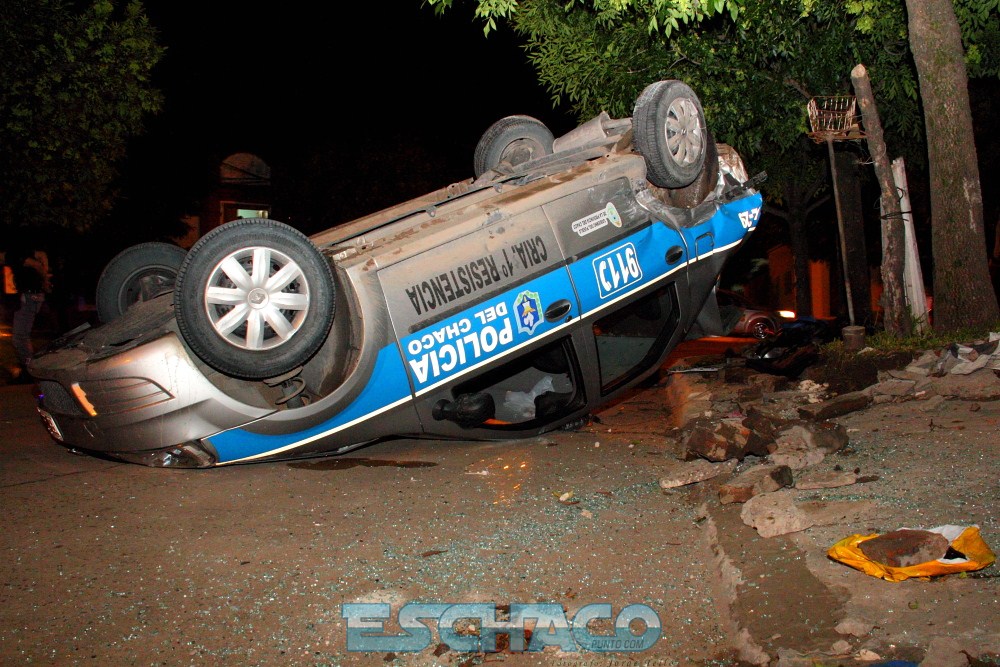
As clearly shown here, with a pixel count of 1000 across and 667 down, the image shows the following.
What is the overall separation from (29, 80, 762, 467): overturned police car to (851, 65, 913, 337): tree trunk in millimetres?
2740

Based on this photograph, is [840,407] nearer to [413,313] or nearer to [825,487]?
[825,487]

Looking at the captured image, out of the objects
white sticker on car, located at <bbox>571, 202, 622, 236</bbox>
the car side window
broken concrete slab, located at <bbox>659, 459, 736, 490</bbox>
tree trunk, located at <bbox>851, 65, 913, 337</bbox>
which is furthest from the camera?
tree trunk, located at <bbox>851, 65, 913, 337</bbox>

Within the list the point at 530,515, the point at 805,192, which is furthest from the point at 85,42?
the point at 805,192

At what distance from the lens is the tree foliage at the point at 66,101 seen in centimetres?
1154

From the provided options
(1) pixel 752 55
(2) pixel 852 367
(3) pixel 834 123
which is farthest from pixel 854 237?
(2) pixel 852 367

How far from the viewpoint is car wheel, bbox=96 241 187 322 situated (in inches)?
229

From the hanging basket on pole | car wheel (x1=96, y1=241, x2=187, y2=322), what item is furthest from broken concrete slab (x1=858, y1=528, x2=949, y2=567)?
the hanging basket on pole

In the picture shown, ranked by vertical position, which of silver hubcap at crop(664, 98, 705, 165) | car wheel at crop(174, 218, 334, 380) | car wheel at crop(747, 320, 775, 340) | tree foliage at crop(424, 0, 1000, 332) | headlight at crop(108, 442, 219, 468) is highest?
tree foliage at crop(424, 0, 1000, 332)

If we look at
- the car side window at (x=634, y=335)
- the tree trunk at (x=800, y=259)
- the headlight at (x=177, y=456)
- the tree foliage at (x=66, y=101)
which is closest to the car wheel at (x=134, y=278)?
the headlight at (x=177, y=456)

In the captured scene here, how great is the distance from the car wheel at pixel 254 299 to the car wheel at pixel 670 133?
2.44 meters

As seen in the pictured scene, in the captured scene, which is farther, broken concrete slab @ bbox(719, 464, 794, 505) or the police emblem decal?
the police emblem decal

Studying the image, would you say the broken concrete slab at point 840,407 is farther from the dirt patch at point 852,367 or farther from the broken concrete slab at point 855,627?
the broken concrete slab at point 855,627

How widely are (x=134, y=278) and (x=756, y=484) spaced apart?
4.44m

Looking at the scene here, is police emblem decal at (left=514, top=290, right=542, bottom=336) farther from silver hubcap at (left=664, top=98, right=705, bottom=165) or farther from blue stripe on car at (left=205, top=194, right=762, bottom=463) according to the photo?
silver hubcap at (left=664, top=98, right=705, bottom=165)
